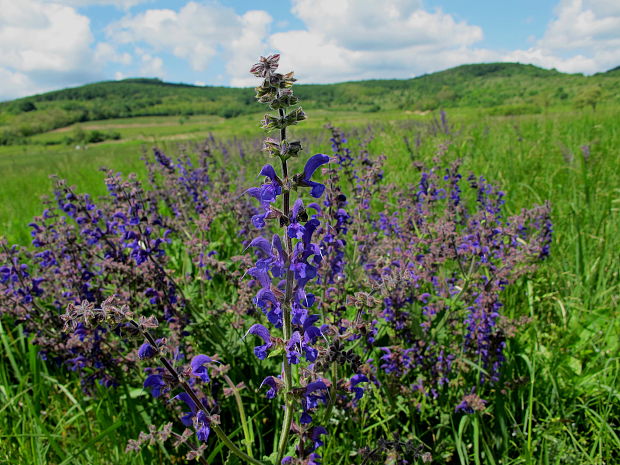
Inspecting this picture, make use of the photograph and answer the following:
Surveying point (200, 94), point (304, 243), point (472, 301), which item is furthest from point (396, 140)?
point (200, 94)

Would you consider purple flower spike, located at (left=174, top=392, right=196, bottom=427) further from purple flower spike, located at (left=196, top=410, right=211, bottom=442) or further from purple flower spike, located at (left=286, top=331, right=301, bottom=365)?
purple flower spike, located at (left=286, top=331, right=301, bottom=365)

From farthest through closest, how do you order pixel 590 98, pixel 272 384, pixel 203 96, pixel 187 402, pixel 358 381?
pixel 203 96 → pixel 590 98 → pixel 358 381 → pixel 187 402 → pixel 272 384

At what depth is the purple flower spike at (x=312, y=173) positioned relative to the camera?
1.27 m

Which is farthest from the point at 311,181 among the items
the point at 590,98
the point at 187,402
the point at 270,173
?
the point at 590,98

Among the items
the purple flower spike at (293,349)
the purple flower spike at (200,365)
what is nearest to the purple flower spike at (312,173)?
the purple flower spike at (293,349)

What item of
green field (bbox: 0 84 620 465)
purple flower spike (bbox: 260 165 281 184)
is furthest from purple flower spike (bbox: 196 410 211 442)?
purple flower spike (bbox: 260 165 281 184)

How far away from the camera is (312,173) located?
4.72 ft

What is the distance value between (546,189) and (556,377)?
3.68 meters

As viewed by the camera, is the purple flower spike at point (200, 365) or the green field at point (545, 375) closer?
the purple flower spike at point (200, 365)

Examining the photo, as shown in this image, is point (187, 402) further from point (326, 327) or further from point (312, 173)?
point (312, 173)

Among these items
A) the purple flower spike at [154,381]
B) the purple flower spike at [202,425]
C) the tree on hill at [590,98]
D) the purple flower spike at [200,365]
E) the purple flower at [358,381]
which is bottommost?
the purple flower at [358,381]

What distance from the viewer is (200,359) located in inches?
58.7

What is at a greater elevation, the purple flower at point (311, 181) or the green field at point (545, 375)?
the purple flower at point (311, 181)

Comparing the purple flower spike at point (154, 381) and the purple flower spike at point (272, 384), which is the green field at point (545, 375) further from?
the purple flower spike at point (272, 384)
